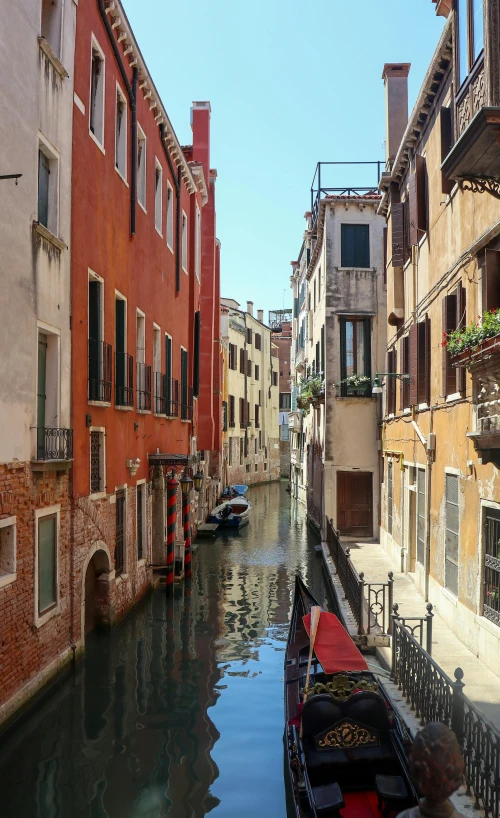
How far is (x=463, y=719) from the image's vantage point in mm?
5590

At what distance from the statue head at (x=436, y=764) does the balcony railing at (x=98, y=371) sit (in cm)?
948

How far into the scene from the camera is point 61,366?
9992 mm

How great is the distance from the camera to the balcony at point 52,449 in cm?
902

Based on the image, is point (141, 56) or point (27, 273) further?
point (141, 56)

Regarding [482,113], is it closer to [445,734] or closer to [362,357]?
[445,734]

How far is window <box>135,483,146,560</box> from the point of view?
15.0 m

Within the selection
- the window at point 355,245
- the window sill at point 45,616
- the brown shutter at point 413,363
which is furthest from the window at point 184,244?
the window sill at point 45,616

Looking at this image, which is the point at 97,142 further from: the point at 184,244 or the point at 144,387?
the point at 184,244

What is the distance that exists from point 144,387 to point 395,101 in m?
9.93

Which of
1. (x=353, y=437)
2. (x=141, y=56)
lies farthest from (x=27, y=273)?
(x=353, y=437)

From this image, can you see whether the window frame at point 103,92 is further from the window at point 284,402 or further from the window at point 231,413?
the window at point 284,402

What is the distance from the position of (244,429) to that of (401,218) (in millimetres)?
33044

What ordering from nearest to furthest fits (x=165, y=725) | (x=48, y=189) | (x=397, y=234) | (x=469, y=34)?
(x=469, y=34), (x=165, y=725), (x=48, y=189), (x=397, y=234)

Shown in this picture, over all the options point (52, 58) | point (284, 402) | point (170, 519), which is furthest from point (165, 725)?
point (284, 402)
